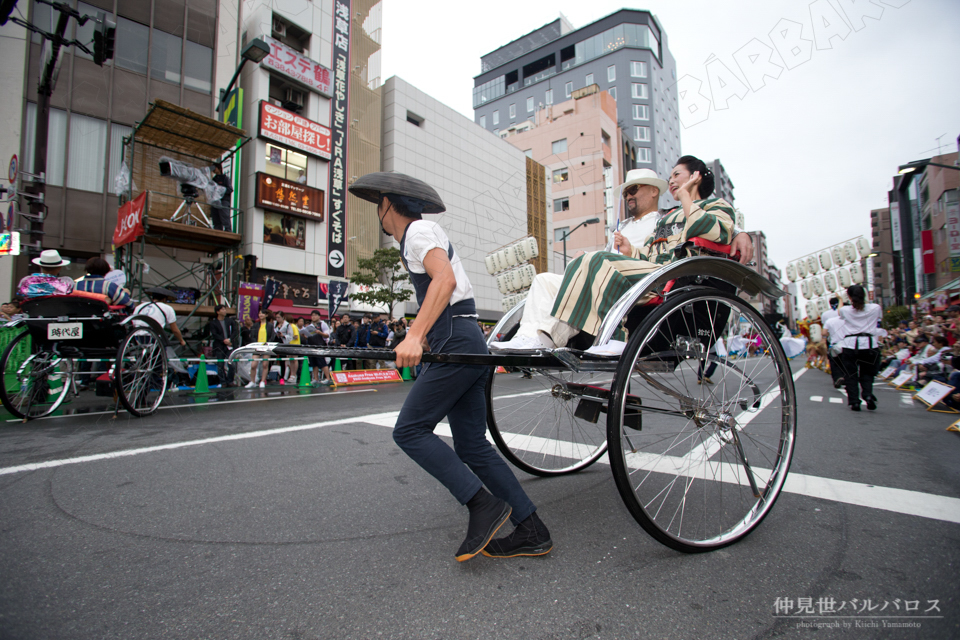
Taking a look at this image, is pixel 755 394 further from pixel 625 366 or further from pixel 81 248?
pixel 81 248

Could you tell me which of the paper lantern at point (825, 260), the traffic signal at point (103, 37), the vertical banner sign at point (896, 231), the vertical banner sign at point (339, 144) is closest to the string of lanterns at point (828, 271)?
the paper lantern at point (825, 260)

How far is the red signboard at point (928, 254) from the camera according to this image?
1262 inches

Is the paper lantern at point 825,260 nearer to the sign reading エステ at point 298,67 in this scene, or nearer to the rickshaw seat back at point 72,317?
the sign reading エステ at point 298,67

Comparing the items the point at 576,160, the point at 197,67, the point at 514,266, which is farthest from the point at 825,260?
the point at 197,67

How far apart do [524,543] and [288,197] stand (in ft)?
72.4

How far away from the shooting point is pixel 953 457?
3717mm

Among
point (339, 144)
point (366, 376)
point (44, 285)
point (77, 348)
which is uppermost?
point (339, 144)

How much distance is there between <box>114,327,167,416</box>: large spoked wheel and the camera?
5.00 meters

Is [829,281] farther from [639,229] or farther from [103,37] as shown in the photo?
[103,37]

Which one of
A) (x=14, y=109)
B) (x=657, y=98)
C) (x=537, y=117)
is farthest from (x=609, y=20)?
(x=14, y=109)

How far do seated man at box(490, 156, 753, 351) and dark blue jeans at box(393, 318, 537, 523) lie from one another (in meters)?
0.33

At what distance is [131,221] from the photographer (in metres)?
11.6

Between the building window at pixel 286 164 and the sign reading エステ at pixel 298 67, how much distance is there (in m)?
3.43

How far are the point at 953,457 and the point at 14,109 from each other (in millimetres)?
21601
